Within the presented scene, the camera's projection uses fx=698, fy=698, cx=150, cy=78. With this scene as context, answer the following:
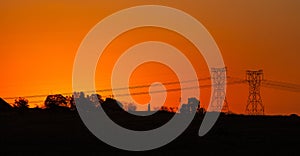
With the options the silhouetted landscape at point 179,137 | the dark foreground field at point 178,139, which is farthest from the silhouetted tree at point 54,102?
the dark foreground field at point 178,139

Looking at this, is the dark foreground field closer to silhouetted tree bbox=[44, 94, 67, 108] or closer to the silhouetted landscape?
the silhouetted landscape

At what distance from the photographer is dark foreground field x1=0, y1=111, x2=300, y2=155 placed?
81.7m

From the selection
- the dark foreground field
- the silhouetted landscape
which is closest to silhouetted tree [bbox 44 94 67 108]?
the silhouetted landscape

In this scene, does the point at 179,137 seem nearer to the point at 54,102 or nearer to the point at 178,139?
the point at 178,139

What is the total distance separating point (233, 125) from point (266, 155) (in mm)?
56530

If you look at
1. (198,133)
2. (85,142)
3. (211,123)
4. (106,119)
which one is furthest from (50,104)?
(85,142)

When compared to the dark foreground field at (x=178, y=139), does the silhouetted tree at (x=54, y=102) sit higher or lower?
higher

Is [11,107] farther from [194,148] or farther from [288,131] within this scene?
[194,148]

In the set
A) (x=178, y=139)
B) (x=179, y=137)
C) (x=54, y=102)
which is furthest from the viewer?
(x=54, y=102)

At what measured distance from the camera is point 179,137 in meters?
103

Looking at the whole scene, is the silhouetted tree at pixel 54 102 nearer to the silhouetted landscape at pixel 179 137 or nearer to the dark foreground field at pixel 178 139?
the silhouetted landscape at pixel 179 137

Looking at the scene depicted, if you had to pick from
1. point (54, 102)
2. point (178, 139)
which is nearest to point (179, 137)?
point (178, 139)

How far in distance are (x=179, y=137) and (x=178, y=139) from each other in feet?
10.9

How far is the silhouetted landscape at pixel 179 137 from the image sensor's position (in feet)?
270
